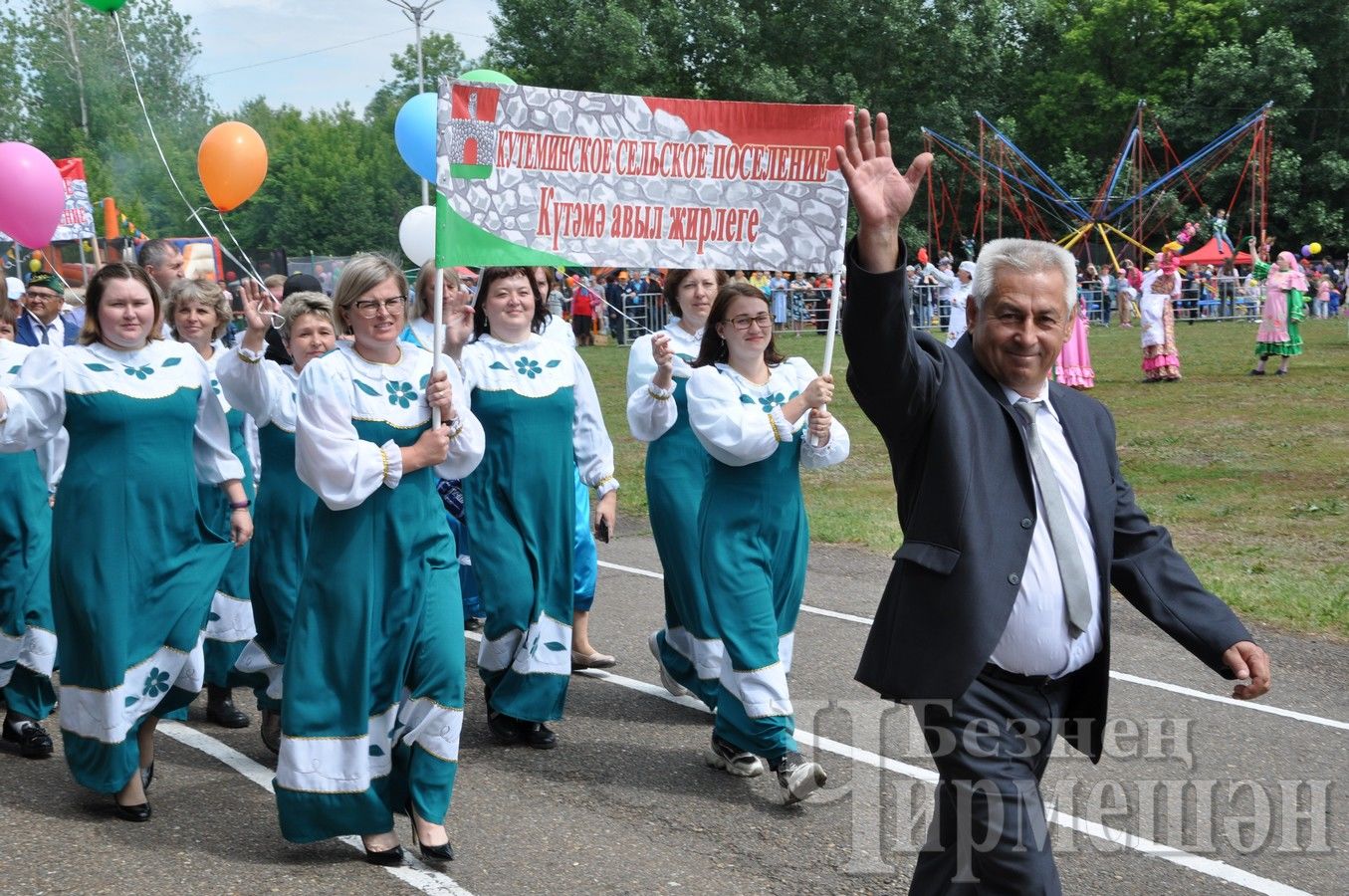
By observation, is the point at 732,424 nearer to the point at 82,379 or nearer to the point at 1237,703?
the point at 82,379

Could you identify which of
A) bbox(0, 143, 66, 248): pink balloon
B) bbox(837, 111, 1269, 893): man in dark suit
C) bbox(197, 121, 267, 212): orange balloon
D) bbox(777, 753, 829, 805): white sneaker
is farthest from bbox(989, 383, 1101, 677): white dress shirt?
bbox(197, 121, 267, 212): orange balloon

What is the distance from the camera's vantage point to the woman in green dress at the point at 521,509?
6.53 meters

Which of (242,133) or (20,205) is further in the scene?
(242,133)

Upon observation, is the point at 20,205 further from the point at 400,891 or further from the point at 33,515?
the point at 400,891

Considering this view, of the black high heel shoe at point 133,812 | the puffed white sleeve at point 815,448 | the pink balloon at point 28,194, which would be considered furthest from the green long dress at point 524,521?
the pink balloon at point 28,194

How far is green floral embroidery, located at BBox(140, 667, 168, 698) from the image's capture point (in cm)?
568

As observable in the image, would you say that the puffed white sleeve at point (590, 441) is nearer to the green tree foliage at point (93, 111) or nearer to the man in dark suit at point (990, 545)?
the man in dark suit at point (990, 545)

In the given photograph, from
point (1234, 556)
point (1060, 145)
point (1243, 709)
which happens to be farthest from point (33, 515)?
point (1060, 145)

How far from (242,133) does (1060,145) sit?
49.3m

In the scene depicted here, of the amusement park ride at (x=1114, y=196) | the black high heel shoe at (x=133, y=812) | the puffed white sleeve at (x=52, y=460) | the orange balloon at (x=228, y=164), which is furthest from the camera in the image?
the amusement park ride at (x=1114, y=196)

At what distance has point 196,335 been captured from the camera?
702 cm

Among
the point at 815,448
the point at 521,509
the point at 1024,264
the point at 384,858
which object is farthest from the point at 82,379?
the point at 1024,264

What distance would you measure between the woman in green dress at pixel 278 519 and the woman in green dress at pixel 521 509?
0.69 meters

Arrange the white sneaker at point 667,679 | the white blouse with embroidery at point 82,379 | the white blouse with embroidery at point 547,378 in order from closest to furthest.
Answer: the white blouse with embroidery at point 82,379 → the white blouse with embroidery at point 547,378 → the white sneaker at point 667,679
